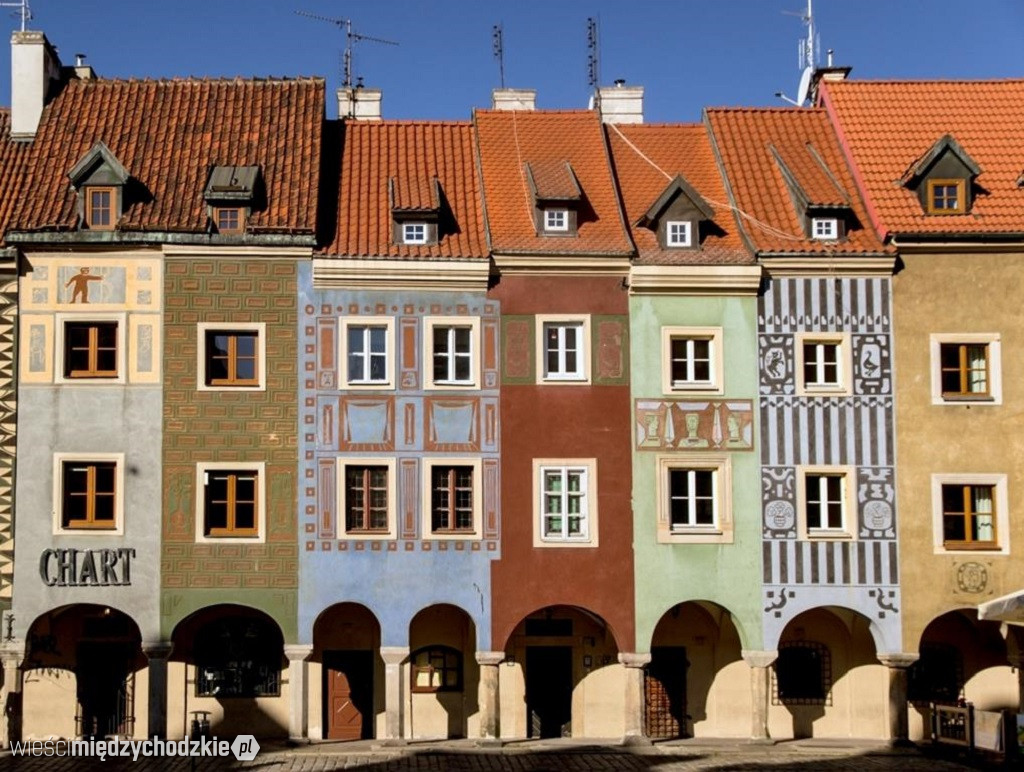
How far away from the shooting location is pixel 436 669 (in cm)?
3219

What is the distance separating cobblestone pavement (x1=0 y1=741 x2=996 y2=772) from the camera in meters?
27.8

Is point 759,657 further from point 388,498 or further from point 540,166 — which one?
point 540,166

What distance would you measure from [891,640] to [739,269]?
27.5 ft

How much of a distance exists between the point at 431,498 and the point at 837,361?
916cm

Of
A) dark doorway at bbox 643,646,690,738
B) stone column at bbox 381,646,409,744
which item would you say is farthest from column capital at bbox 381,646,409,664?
dark doorway at bbox 643,646,690,738

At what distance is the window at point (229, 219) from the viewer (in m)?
31.1

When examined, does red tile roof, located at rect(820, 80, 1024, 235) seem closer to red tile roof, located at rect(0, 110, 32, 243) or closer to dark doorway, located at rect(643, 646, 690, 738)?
dark doorway, located at rect(643, 646, 690, 738)

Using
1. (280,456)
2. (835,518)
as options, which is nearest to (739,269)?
(835,518)

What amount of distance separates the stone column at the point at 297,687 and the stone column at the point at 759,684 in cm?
913

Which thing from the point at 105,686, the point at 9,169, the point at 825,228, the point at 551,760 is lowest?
the point at 551,760

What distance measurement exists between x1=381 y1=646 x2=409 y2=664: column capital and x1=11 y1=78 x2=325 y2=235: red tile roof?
8.94m

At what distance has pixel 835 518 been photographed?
1219 inches

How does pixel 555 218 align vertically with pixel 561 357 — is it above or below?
above

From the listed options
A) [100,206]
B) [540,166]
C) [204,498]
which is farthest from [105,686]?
[540,166]
